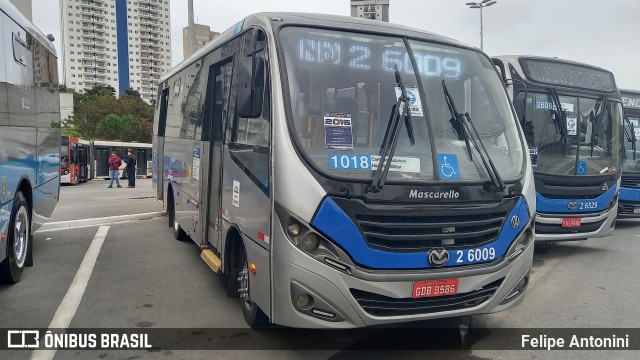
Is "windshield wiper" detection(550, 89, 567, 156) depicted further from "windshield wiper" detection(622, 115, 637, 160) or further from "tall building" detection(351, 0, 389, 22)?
"tall building" detection(351, 0, 389, 22)

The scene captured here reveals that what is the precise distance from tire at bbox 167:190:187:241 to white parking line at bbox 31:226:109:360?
1.26m

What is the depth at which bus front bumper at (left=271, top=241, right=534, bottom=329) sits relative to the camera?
3787mm

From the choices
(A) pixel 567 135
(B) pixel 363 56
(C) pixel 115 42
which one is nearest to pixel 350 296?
(B) pixel 363 56

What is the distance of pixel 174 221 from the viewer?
31.3ft

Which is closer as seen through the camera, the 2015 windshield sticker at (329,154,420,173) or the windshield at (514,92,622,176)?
the 2015 windshield sticker at (329,154,420,173)

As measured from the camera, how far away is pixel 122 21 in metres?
145

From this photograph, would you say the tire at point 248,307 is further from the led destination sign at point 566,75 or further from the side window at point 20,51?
the led destination sign at point 566,75

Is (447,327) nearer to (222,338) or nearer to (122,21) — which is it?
(222,338)

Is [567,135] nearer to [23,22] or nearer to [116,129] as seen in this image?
[23,22]

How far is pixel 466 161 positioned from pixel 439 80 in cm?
79

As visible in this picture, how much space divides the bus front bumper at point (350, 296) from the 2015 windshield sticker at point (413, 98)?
4.22 feet

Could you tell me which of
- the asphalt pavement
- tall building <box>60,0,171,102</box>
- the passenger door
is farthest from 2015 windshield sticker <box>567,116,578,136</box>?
tall building <box>60,0,171,102</box>

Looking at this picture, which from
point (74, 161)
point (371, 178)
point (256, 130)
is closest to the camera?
point (371, 178)

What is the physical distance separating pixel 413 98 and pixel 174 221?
6.39 meters
